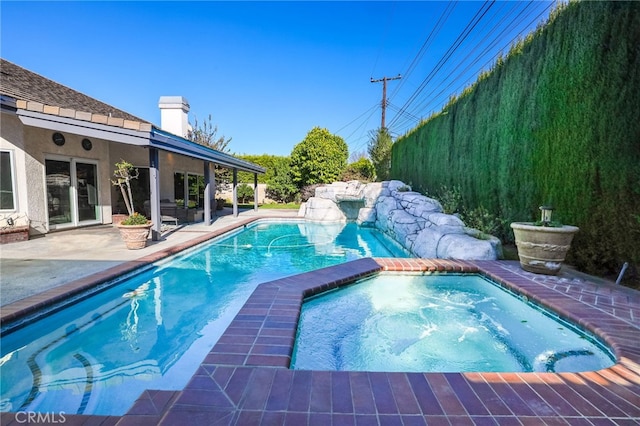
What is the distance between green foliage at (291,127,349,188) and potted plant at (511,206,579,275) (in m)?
17.5

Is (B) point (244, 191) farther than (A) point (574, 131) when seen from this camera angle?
Yes

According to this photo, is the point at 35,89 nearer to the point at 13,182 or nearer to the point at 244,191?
the point at 13,182

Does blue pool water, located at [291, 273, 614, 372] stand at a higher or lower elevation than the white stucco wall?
lower

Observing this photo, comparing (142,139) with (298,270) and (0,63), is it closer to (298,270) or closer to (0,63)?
(298,270)

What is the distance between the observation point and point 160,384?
105 inches

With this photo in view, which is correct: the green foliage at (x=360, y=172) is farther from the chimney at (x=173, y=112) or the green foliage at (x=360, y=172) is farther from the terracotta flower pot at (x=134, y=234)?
the terracotta flower pot at (x=134, y=234)

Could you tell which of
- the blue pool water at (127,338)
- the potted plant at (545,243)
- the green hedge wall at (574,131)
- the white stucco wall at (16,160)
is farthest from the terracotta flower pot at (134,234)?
the green hedge wall at (574,131)

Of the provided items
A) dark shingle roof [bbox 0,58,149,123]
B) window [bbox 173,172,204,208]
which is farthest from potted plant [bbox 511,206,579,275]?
window [bbox 173,172,204,208]

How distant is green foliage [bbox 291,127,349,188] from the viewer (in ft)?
71.8

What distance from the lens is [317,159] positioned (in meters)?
21.8

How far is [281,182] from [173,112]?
30.2 ft

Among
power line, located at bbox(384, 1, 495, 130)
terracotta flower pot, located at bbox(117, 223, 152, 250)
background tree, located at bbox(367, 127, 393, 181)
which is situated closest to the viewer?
A: terracotta flower pot, located at bbox(117, 223, 152, 250)

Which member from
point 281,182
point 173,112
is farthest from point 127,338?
point 281,182

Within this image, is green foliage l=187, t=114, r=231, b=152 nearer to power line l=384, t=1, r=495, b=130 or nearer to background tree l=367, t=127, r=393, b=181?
background tree l=367, t=127, r=393, b=181
